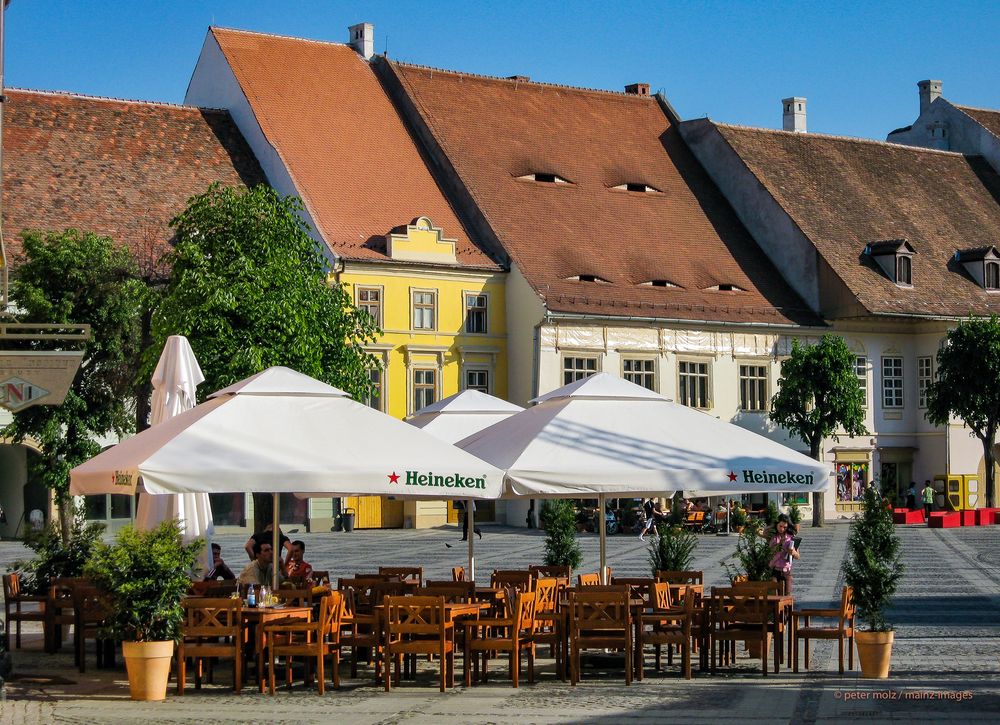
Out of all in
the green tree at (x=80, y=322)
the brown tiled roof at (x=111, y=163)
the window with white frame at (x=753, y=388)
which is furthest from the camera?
the window with white frame at (x=753, y=388)

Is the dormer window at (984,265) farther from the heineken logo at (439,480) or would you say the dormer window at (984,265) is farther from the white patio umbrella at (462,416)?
the heineken logo at (439,480)

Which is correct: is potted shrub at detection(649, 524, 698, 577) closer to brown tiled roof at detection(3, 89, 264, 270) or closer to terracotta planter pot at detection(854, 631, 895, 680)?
terracotta planter pot at detection(854, 631, 895, 680)

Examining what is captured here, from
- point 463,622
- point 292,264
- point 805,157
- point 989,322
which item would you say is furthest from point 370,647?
point 805,157

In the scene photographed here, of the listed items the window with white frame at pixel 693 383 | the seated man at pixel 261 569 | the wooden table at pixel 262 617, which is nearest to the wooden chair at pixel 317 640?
the wooden table at pixel 262 617

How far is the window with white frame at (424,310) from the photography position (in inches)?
1858

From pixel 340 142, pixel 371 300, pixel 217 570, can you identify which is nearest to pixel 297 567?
pixel 217 570

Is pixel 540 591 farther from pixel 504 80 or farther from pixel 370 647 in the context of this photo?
pixel 504 80

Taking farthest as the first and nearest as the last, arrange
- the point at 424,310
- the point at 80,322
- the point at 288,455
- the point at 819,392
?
the point at 819,392
the point at 424,310
the point at 80,322
the point at 288,455

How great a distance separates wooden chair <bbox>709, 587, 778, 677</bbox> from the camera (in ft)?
49.3

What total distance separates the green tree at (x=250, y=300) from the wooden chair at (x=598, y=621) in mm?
17540

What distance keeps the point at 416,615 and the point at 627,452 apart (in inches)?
99.5

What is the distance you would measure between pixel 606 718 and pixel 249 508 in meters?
33.5

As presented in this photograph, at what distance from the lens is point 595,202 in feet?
169

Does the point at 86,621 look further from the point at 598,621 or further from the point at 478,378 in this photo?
the point at 478,378
